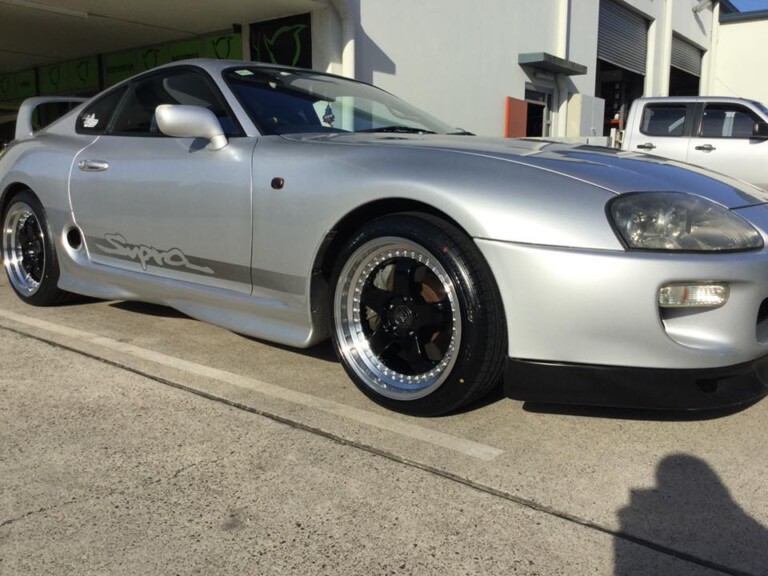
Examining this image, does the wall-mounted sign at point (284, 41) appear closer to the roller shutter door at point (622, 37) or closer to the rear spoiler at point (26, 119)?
the rear spoiler at point (26, 119)

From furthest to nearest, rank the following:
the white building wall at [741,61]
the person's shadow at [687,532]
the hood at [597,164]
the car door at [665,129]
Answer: the white building wall at [741,61]
the car door at [665,129]
the hood at [597,164]
the person's shadow at [687,532]

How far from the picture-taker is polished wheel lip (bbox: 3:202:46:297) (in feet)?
14.9

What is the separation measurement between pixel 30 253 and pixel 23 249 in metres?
0.10

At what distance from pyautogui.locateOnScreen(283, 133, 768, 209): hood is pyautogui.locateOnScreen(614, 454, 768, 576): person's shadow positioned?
39.0 inches

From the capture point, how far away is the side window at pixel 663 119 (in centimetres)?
836

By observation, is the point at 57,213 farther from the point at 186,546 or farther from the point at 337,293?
the point at 186,546

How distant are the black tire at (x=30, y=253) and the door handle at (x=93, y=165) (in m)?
0.54

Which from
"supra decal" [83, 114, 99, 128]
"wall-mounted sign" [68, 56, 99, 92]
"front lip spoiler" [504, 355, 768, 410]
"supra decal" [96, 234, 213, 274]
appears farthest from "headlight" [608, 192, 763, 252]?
"wall-mounted sign" [68, 56, 99, 92]

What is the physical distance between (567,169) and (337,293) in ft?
3.43

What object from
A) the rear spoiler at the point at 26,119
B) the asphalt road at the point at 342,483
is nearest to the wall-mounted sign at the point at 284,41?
the rear spoiler at the point at 26,119

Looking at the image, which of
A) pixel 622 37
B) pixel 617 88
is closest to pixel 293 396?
pixel 622 37

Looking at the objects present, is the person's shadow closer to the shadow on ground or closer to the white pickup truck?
the shadow on ground

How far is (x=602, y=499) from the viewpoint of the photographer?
85.6 inches

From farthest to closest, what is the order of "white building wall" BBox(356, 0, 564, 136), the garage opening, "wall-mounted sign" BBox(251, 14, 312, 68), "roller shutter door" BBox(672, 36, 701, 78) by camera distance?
"roller shutter door" BBox(672, 36, 701, 78) < the garage opening < "white building wall" BBox(356, 0, 564, 136) < "wall-mounted sign" BBox(251, 14, 312, 68)
